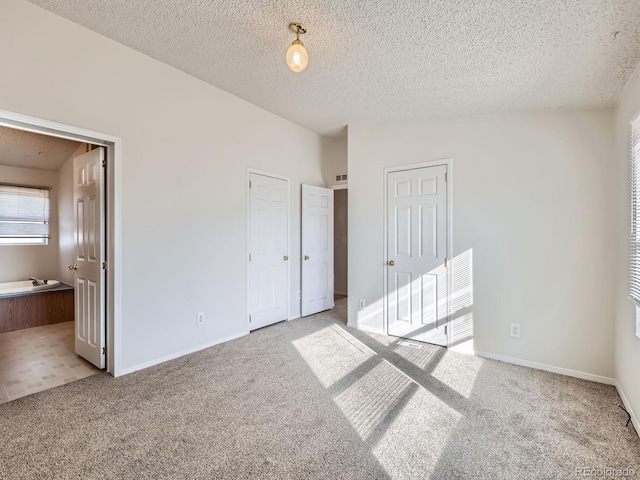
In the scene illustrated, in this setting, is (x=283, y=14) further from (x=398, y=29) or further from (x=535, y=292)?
(x=535, y=292)

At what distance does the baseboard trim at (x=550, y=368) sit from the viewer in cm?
269

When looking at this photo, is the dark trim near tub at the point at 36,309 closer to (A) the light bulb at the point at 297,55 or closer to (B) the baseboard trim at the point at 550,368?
(A) the light bulb at the point at 297,55

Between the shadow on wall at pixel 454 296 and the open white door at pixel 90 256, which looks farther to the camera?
the shadow on wall at pixel 454 296

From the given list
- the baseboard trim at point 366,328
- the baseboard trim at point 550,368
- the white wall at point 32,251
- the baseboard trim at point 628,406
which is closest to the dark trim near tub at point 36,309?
the white wall at point 32,251

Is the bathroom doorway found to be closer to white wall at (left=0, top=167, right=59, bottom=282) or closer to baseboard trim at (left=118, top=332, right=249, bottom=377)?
baseboard trim at (left=118, top=332, right=249, bottom=377)

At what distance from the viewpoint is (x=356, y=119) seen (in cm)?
389

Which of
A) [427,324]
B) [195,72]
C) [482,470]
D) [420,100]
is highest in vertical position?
[195,72]

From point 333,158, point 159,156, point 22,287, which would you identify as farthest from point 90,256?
point 333,158

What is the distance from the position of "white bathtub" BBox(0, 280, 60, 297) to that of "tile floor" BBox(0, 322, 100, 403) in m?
0.55

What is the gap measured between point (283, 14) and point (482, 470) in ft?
9.75

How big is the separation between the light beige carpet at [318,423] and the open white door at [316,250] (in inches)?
67.3

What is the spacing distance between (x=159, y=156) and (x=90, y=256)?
1141 millimetres

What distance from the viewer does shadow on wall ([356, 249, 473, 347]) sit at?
10.9ft

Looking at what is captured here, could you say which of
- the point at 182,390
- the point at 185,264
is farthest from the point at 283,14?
the point at 182,390
